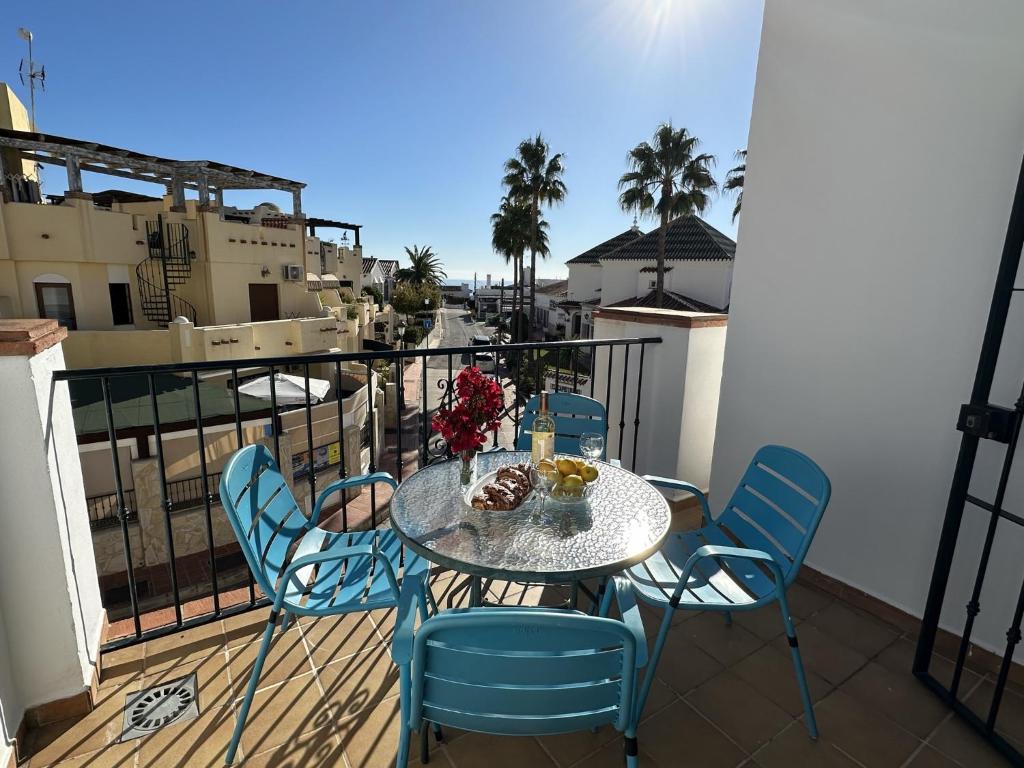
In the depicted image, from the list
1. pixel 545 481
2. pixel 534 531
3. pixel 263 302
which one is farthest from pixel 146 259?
pixel 534 531

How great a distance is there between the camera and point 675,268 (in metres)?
19.8

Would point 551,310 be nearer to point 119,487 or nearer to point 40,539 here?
point 119,487

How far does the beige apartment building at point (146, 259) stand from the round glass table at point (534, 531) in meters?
14.0

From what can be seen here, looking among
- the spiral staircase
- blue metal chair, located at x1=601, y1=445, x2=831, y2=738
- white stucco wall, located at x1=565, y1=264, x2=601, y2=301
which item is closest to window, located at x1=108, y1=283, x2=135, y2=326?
the spiral staircase

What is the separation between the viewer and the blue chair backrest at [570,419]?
100 inches

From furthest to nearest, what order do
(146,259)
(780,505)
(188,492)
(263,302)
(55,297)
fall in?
(263,302) → (146,259) → (55,297) → (188,492) → (780,505)

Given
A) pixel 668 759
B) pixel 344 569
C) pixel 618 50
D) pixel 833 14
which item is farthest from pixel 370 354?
pixel 618 50

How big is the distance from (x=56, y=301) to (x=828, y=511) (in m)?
18.3

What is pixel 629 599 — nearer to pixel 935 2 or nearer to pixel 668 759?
pixel 668 759

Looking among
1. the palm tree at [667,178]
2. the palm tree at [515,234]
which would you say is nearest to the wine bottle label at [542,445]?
the palm tree at [667,178]

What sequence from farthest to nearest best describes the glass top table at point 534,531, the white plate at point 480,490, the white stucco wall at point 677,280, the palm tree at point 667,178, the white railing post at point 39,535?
the white stucco wall at point 677,280, the palm tree at point 667,178, the white plate at point 480,490, the white railing post at point 39,535, the glass top table at point 534,531

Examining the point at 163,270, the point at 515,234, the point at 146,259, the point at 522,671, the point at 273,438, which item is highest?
the point at 515,234

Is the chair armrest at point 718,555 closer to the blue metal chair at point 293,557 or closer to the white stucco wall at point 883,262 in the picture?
the blue metal chair at point 293,557

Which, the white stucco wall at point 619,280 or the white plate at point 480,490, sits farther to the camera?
the white stucco wall at point 619,280
